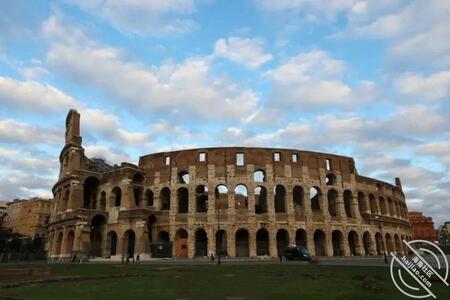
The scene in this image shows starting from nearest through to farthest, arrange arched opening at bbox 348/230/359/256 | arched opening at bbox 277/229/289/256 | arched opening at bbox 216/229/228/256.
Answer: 1. arched opening at bbox 216/229/228/256
2. arched opening at bbox 277/229/289/256
3. arched opening at bbox 348/230/359/256

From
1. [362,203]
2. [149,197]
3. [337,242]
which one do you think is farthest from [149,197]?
[362,203]

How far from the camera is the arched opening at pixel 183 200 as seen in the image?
46469 millimetres

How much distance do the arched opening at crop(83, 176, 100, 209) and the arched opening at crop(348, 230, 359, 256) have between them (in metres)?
33.4

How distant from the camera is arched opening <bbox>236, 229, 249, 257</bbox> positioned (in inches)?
1706

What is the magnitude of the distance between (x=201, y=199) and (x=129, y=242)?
10.2 m

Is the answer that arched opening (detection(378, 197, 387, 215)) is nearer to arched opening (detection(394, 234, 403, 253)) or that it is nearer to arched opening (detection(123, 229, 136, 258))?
arched opening (detection(394, 234, 403, 253))

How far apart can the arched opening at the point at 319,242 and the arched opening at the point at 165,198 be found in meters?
18.5

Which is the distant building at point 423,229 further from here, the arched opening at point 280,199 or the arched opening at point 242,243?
the arched opening at point 242,243

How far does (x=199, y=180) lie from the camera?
44.9 meters

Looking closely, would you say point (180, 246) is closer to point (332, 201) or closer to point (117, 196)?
point (117, 196)

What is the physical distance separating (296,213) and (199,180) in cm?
1217

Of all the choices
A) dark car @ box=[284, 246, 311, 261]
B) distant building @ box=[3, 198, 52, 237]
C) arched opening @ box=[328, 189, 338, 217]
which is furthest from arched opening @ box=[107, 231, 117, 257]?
distant building @ box=[3, 198, 52, 237]

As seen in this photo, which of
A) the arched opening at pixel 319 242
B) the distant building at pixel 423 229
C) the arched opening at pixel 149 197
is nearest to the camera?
the arched opening at pixel 319 242


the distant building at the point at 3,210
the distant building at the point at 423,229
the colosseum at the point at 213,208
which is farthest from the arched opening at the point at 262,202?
the distant building at the point at 3,210
